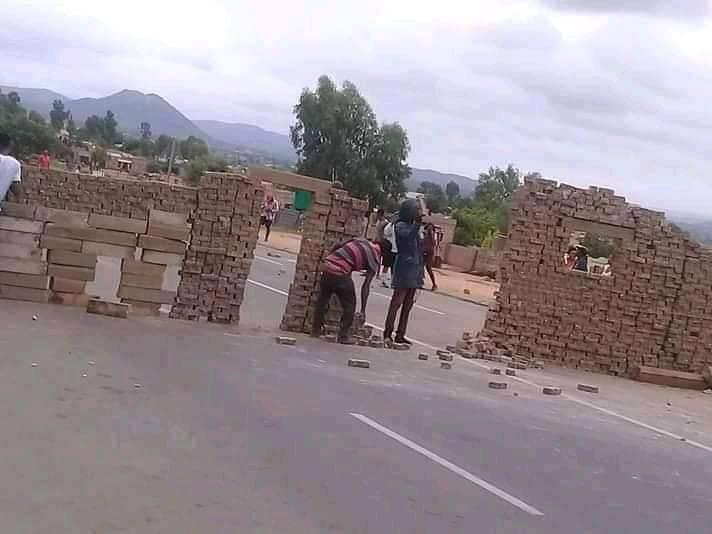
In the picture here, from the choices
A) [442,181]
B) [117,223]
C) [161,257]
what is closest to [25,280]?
[117,223]

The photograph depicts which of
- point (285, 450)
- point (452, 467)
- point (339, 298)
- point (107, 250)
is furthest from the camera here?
point (339, 298)

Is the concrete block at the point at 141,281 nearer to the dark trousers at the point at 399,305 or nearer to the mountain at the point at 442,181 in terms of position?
the dark trousers at the point at 399,305

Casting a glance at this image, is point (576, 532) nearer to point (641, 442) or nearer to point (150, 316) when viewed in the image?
point (641, 442)

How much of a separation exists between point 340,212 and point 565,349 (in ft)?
15.6

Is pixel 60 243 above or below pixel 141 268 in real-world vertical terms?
above

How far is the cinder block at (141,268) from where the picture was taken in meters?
13.6

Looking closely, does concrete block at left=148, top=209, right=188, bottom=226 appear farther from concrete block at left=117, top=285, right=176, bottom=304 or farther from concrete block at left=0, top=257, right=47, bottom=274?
concrete block at left=0, top=257, right=47, bottom=274

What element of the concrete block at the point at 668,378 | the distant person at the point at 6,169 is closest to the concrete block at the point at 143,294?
the distant person at the point at 6,169

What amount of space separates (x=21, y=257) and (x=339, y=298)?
417 cm

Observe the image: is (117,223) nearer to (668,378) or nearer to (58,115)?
(668,378)

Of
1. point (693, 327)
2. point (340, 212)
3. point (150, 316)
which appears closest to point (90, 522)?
point (150, 316)

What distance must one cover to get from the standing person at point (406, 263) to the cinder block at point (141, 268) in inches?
134

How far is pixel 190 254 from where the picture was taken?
14.0m

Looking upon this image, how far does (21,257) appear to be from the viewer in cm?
1312
